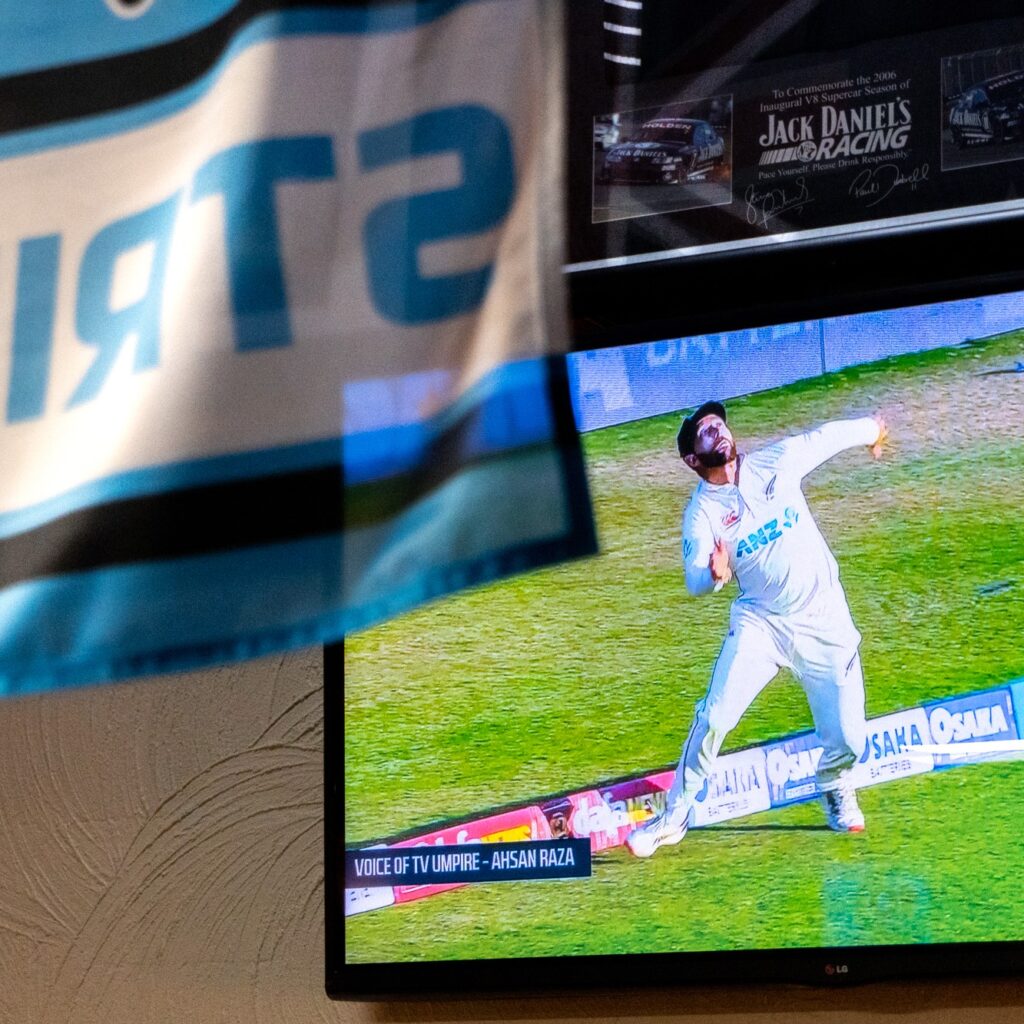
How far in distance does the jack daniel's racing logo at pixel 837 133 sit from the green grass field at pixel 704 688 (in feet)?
1.05

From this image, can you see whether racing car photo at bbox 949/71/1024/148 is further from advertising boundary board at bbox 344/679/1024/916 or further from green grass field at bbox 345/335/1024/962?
advertising boundary board at bbox 344/679/1024/916

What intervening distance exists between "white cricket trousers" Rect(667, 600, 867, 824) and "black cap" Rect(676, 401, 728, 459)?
23cm

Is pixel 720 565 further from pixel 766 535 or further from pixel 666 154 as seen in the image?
pixel 666 154

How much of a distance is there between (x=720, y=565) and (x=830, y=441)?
0.22 meters

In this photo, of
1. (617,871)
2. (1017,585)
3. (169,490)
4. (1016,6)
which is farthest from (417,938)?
(1016,6)

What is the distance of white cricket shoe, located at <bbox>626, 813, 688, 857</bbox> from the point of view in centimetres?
190

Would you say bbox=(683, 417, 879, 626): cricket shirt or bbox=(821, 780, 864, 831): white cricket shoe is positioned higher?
bbox=(683, 417, 879, 626): cricket shirt

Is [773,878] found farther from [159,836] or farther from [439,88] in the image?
[439,88]

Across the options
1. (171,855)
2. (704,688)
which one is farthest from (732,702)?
(171,855)

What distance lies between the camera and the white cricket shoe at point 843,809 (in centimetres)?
183

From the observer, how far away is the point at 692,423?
6.63 ft

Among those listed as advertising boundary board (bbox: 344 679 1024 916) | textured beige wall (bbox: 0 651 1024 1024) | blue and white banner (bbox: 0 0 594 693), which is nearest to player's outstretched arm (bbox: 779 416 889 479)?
advertising boundary board (bbox: 344 679 1024 916)

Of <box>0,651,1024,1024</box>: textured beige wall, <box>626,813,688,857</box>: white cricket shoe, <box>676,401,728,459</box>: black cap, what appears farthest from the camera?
<box>0,651,1024,1024</box>: textured beige wall

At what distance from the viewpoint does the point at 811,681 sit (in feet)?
6.18
